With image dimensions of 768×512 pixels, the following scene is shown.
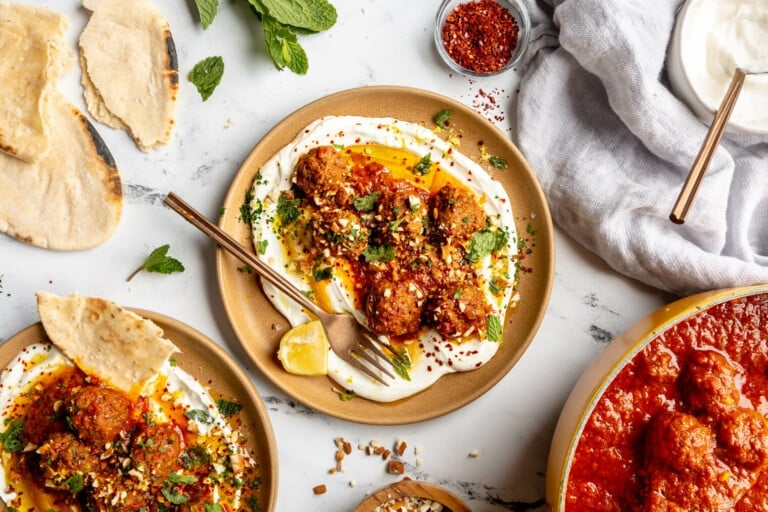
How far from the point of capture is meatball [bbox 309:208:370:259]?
12.5ft

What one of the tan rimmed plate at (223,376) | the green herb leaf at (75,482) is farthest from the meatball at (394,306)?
the green herb leaf at (75,482)

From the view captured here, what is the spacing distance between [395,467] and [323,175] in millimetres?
1718

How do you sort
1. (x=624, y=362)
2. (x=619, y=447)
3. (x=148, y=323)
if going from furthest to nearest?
(x=148, y=323)
(x=619, y=447)
(x=624, y=362)

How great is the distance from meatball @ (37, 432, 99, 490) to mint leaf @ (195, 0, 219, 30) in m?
2.36

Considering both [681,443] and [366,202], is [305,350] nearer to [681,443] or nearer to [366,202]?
[366,202]

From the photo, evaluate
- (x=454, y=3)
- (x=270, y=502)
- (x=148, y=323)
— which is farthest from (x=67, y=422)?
(x=454, y=3)

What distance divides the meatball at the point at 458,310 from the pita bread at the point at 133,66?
1.81 m

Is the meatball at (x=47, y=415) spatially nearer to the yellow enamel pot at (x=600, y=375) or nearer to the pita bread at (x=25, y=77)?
the pita bread at (x=25, y=77)

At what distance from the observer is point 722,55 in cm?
380

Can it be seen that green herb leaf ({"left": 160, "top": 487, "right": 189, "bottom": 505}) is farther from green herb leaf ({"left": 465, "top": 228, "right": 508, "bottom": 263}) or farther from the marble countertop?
green herb leaf ({"left": 465, "top": 228, "right": 508, "bottom": 263})

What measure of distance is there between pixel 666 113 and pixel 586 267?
3.15ft

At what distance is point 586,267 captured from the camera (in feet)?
13.8

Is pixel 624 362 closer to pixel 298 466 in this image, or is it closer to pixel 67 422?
pixel 298 466

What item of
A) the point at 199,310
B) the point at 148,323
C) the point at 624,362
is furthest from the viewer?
the point at 199,310
